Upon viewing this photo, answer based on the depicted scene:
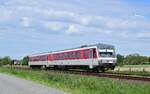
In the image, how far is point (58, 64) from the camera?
42625 mm

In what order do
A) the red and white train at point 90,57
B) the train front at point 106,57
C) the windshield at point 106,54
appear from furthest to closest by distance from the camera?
1. the windshield at point 106,54
2. the red and white train at point 90,57
3. the train front at point 106,57

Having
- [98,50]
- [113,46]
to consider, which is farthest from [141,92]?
[113,46]

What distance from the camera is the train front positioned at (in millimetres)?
31062

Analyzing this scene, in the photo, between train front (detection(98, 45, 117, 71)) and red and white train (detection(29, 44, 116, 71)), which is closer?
train front (detection(98, 45, 117, 71))

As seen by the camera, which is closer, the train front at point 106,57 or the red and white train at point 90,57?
the train front at point 106,57

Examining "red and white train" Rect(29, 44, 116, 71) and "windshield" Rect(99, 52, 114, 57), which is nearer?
"red and white train" Rect(29, 44, 116, 71)

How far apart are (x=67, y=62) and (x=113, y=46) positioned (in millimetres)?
7812

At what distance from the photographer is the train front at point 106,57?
3106cm

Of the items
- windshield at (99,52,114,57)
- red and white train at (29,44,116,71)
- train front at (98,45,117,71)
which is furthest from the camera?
windshield at (99,52,114,57)

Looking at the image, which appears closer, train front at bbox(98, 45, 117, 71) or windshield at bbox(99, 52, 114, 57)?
train front at bbox(98, 45, 117, 71)

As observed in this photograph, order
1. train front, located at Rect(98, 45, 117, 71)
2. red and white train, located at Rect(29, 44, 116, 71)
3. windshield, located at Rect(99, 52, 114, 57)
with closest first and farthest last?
1. train front, located at Rect(98, 45, 117, 71)
2. red and white train, located at Rect(29, 44, 116, 71)
3. windshield, located at Rect(99, 52, 114, 57)

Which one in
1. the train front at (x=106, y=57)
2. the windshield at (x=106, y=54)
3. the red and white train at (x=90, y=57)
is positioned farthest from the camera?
the windshield at (x=106, y=54)

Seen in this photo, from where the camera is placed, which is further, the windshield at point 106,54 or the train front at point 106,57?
the windshield at point 106,54

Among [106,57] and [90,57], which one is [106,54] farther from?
[90,57]
